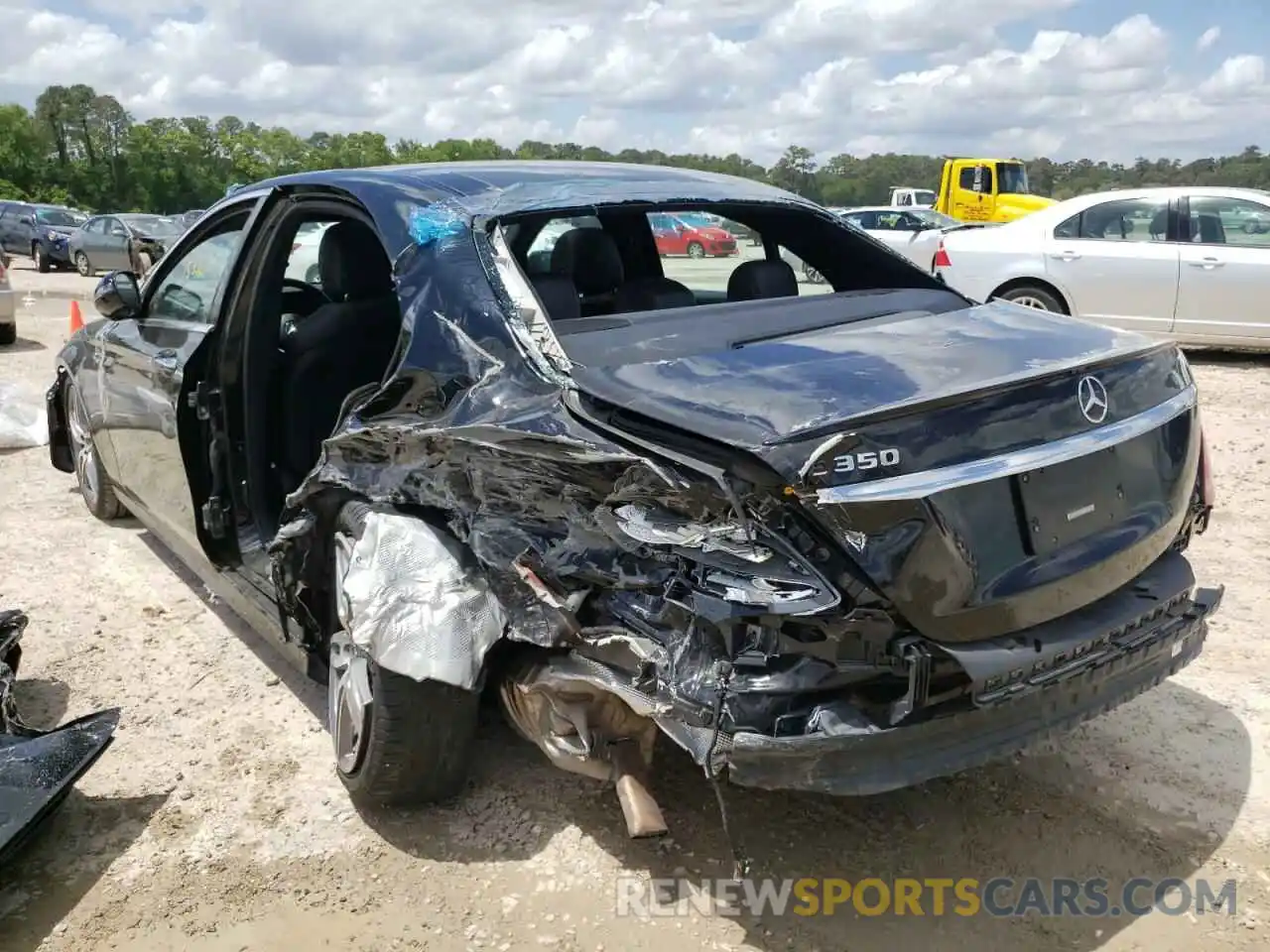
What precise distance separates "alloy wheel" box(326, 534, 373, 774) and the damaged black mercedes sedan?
0.06ft

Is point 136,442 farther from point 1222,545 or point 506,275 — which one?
point 1222,545

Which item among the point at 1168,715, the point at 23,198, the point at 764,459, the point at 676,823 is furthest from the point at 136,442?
the point at 23,198

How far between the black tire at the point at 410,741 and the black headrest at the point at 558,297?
0.75 metres

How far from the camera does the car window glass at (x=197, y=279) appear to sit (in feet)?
12.6

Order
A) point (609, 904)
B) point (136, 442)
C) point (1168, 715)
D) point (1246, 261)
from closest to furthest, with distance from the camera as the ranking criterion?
point (609, 904), point (1168, 715), point (136, 442), point (1246, 261)

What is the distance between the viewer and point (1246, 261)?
30.8 ft

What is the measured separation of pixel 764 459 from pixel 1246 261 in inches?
360

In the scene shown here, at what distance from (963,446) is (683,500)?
1.93 feet

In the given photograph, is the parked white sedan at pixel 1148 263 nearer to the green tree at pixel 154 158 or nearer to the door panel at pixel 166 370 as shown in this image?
the door panel at pixel 166 370

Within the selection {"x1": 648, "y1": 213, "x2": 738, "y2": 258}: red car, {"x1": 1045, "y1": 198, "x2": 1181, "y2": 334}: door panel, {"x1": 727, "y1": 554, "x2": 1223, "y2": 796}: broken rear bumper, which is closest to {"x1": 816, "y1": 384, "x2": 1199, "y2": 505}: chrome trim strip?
{"x1": 727, "y1": 554, "x2": 1223, "y2": 796}: broken rear bumper

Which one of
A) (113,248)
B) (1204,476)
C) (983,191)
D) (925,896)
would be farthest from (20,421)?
(983,191)

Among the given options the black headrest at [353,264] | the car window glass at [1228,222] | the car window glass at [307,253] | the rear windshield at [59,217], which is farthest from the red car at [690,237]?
the rear windshield at [59,217]

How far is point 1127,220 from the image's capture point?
32.3 feet

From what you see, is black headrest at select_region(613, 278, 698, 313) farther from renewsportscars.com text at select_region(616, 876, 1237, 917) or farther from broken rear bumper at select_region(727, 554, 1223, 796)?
renewsportscars.com text at select_region(616, 876, 1237, 917)
